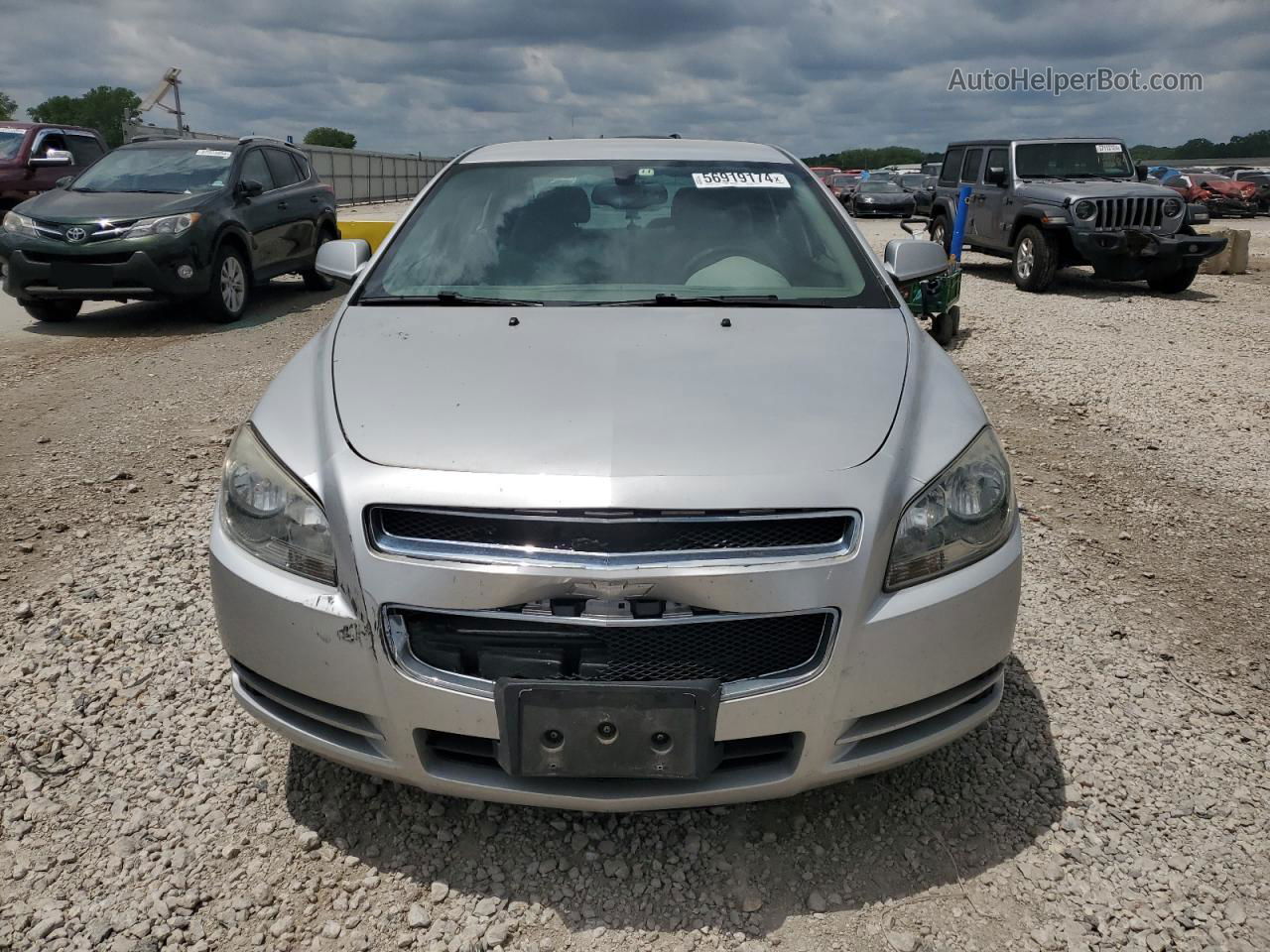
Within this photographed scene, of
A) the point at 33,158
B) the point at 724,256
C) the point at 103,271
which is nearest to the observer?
the point at 724,256

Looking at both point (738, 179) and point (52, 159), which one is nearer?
point (738, 179)

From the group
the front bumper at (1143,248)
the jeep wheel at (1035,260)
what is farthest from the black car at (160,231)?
the front bumper at (1143,248)

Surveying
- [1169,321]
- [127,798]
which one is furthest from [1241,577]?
[1169,321]

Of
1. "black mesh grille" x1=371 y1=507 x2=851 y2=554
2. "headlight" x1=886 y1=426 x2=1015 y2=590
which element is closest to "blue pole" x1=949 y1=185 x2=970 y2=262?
"headlight" x1=886 y1=426 x2=1015 y2=590

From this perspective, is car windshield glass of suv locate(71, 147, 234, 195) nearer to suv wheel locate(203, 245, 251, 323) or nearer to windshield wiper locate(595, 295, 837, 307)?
suv wheel locate(203, 245, 251, 323)

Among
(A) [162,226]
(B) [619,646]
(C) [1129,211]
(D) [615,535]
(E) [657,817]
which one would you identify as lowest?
(E) [657,817]

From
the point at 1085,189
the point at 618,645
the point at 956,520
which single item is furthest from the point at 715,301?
the point at 1085,189

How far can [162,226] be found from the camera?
882cm

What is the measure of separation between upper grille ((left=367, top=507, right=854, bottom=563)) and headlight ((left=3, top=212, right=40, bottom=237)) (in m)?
8.57

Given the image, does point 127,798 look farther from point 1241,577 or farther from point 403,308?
point 1241,577

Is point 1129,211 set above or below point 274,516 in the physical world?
above

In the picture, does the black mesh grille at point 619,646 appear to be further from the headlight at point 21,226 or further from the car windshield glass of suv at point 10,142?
the car windshield glass of suv at point 10,142

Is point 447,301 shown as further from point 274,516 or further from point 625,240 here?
point 274,516

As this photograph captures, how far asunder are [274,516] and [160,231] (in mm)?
7660
